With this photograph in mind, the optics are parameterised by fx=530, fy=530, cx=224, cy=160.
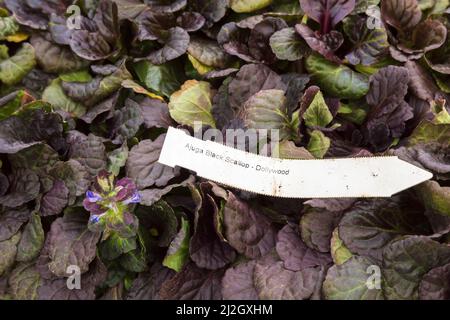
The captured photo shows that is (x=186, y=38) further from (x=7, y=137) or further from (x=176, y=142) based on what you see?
(x=7, y=137)

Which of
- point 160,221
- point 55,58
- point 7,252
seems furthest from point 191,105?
point 7,252

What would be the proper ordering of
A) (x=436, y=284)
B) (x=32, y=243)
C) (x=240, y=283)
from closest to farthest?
(x=436, y=284) < (x=240, y=283) < (x=32, y=243)

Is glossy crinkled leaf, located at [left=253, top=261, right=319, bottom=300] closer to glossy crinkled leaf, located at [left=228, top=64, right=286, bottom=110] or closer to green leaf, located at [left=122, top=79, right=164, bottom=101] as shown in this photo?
glossy crinkled leaf, located at [left=228, top=64, right=286, bottom=110]

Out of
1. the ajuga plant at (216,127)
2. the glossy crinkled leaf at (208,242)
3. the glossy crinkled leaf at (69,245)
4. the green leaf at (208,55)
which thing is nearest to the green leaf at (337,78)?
the ajuga plant at (216,127)

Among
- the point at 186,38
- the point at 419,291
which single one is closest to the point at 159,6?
the point at 186,38

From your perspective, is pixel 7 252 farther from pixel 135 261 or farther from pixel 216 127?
pixel 216 127

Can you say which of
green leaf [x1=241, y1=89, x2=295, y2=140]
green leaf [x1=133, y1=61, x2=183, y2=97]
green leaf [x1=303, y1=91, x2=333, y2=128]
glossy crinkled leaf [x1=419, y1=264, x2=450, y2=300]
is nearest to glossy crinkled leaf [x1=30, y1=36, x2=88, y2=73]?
green leaf [x1=133, y1=61, x2=183, y2=97]
